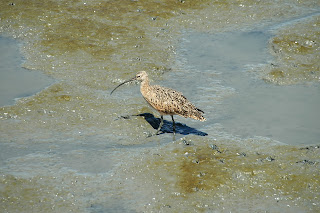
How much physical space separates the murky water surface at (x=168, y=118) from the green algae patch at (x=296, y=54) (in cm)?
5

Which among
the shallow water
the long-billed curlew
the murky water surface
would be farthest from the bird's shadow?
the shallow water

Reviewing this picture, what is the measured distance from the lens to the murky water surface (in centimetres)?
848

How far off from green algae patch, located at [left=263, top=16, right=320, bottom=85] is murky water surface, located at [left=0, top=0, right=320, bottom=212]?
0.05m

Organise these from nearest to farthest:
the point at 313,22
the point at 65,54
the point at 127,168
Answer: the point at 127,168 → the point at 65,54 → the point at 313,22

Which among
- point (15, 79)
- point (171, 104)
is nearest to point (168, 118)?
point (171, 104)

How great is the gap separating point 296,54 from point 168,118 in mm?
5038

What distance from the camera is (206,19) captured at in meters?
16.7

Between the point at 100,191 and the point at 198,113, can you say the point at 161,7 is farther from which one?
the point at 100,191

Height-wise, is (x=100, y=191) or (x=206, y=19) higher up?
(x=206, y=19)

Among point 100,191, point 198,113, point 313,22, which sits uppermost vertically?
point 313,22

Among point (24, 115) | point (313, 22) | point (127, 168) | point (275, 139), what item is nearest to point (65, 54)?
point (24, 115)

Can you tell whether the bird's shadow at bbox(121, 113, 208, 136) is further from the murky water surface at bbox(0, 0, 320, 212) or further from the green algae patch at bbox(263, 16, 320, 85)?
the green algae patch at bbox(263, 16, 320, 85)

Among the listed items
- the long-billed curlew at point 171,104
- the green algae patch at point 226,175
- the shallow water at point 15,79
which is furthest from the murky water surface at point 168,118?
the long-billed curlew at point 171,104

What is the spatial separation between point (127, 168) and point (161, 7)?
918 centimetres
